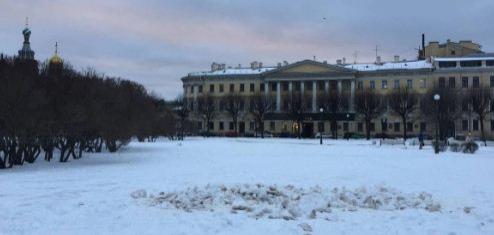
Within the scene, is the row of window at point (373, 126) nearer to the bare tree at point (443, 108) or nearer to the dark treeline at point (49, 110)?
the bare tree at point (443, 108)

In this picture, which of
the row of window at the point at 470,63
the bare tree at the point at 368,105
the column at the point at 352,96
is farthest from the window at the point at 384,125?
the row of window at the point at 470,63

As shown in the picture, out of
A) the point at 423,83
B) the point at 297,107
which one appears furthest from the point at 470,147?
the point at 423,83

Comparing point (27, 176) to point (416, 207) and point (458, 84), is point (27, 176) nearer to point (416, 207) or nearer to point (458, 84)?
point (416, 207)

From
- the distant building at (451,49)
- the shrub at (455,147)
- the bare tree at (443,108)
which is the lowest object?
the shrub at (455,147)

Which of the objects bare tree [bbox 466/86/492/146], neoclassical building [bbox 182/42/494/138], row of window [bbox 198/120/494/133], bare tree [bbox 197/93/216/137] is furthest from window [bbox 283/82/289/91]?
bare tree [bbox 466/86/492/146]

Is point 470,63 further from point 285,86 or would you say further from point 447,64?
point 285,86

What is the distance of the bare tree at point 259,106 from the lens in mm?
107250

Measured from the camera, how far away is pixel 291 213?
13234 mm

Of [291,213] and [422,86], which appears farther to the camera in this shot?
[422,86]

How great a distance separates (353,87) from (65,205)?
104 meters

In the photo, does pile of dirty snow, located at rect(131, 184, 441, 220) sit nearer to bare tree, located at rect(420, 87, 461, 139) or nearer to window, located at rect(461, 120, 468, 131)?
bare tree, located at rect(420, 87, 461, 139)

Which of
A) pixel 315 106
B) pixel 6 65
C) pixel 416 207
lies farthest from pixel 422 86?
pixel 416 207

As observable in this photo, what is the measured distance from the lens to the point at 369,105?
95.1m

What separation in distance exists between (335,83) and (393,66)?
36.7 ft
